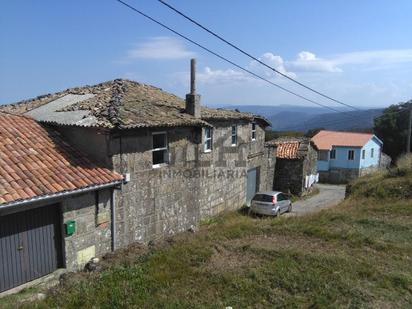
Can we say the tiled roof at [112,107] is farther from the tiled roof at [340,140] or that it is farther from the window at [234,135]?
the tiled roof at [340,140]

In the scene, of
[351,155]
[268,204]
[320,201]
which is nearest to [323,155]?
[351,155]

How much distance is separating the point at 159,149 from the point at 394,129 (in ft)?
152

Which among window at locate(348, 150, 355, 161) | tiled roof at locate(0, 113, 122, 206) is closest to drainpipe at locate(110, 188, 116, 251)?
tiled roof at locate(0, 113, 122, 206)

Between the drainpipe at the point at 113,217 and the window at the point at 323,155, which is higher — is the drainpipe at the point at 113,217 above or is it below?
above

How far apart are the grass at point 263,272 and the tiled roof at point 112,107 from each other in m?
4.48

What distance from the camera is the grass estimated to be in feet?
21.8

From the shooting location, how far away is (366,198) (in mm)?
15469

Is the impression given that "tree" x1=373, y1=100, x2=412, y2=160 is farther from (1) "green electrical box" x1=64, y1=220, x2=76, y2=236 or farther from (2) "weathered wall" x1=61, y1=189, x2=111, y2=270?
(1) "green electrical box" x1=64, y1=220, x2=76, y2=236

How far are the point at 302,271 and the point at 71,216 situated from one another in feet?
21.3

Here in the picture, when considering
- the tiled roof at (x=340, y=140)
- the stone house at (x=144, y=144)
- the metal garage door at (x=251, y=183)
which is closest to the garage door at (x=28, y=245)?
the stone house at (x=144, y=144)

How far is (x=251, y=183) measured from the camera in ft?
85.4

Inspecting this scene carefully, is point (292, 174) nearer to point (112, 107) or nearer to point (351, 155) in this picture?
point (351, 155)

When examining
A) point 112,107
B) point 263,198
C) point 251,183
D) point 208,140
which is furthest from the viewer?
point 251,183

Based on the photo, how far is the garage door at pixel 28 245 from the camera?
9562 millimetres
